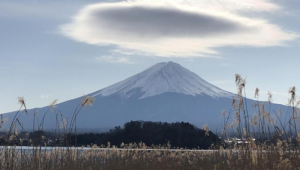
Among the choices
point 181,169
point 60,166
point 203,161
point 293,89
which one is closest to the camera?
point 293,89

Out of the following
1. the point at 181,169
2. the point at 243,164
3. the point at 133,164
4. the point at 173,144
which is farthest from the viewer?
the point at 173,144

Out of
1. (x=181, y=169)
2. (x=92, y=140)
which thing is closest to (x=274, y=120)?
(x=181, y=169)

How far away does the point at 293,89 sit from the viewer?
9.34m

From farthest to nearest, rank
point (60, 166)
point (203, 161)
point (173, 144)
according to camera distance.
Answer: point (173, 144) < point (203, 161) < point (60, 166)

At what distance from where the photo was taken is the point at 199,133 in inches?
1388

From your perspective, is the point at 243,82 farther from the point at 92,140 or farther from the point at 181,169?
the point at 92,140

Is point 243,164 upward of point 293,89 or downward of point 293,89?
downward

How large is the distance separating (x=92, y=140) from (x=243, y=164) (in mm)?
27893

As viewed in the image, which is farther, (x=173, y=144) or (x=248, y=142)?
(x=173, y=144)

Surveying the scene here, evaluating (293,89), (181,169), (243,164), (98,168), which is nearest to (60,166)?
(98,168)

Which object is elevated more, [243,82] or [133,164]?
[243,82]

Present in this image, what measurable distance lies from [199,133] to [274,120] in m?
24.8

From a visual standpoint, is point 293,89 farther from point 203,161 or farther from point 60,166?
point 203,161

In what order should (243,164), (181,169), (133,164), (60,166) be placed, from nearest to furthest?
(243,164), (60,166), (181,169), (133,164)
